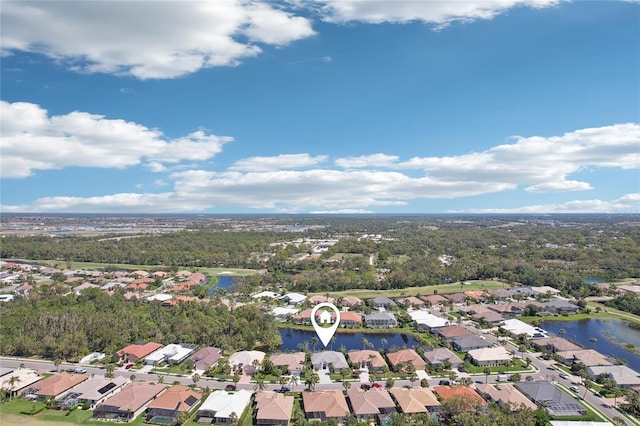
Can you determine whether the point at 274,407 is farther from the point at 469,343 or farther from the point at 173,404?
the point at 469,343

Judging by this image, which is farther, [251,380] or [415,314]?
[415,314]

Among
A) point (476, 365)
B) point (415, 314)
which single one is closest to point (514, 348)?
point (476, 365)

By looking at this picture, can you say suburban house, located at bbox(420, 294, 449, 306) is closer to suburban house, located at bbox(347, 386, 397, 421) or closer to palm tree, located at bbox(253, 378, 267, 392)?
suburban house, located at bbox(347, 386, 397, 421)

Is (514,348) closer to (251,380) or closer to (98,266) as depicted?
(251,380)

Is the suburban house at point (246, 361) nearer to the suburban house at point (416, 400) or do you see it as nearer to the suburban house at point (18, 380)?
the suburban house at point (416, 400)

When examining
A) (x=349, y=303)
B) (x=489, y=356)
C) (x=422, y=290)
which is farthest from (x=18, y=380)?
(x=422, y=290)

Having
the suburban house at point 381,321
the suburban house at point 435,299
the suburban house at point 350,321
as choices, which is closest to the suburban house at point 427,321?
the suburban house at point 381,321
